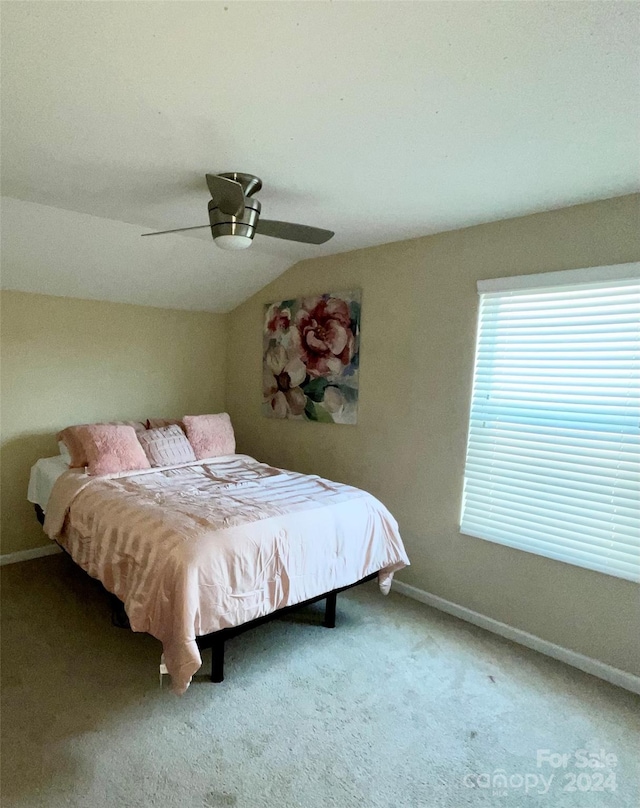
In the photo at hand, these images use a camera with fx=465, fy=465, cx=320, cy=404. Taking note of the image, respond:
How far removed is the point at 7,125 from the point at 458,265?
88.9 inches

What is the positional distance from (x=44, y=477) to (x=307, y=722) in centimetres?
228

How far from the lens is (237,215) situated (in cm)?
204

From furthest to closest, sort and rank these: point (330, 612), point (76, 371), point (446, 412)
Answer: point (76, 371), point (446, 412), point (330, 612)

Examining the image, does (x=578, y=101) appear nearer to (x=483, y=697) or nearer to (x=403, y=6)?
(x=403, y=6)

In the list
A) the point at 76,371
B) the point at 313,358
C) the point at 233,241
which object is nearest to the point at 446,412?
the point at 313,358

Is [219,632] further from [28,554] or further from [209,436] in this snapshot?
[28,554]

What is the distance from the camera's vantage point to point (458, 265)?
2.79m

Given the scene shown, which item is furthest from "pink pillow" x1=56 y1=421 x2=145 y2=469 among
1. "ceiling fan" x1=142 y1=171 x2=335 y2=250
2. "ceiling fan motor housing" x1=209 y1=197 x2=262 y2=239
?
"ceiling fan motor housing" x1=209 y1=197 x2=262 y2=239

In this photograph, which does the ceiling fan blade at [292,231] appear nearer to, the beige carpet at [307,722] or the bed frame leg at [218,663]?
the bed frame leg at [218,663]

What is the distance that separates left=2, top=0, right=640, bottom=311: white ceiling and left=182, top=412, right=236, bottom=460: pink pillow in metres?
1.55

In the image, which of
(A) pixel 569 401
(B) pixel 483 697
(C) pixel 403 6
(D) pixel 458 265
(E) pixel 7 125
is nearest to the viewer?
(C) pixel 403 6

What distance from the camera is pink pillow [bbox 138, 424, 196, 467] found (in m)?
3.30

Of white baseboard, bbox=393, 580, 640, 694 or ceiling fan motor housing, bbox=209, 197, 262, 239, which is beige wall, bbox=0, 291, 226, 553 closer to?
ceiling fan motor housing, bbox=209, 197, 262, 239

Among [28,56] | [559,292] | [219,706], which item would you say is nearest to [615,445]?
[559,292]
